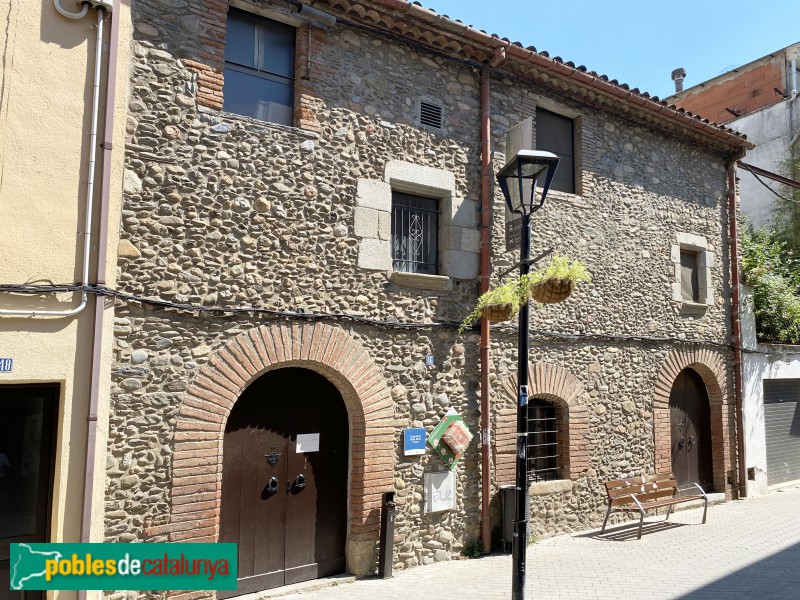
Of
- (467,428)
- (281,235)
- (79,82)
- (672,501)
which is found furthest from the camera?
(672,501)

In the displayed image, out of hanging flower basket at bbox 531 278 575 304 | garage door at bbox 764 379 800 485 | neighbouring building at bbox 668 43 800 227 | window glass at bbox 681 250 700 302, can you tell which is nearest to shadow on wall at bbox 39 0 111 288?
hanging flower basket at bbox 531 278 575 304

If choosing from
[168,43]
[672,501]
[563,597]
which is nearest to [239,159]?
[168,43]

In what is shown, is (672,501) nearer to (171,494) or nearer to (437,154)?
(437,154)

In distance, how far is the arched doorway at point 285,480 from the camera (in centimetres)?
578

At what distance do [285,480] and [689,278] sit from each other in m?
8.04

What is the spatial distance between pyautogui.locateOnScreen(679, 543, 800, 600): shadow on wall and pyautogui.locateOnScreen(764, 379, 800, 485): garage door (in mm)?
5011

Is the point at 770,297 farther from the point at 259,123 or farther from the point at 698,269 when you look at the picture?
the point at 259,123

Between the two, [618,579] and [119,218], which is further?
[618,579]

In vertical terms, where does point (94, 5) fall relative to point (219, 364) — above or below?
above

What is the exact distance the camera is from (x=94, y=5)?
5156 mm

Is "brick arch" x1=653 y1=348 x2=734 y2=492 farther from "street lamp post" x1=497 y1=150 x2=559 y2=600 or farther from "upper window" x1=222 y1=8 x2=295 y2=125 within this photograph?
"upper window" x1=222 y1=8 x2=295 y2=125

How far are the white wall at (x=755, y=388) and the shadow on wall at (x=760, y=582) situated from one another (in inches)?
161

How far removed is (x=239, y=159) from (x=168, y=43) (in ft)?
4.13

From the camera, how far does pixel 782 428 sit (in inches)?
452
